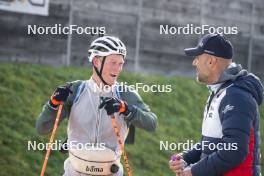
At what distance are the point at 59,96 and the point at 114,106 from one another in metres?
0.44

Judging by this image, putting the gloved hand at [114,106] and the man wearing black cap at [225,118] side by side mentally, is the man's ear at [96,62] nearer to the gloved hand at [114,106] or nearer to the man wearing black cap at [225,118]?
the gloved hand at [114,106]

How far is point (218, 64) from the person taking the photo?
4.74 meters

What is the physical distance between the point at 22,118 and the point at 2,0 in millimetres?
2310

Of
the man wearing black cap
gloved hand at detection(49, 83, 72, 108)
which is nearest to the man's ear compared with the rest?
gloved hand at detection(49, 83, 72, 108)

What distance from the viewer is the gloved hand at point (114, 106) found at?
4934 millimetres

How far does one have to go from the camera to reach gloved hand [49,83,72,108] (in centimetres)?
500

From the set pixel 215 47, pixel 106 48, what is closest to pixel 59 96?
pixel 106 48

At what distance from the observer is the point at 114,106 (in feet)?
16.2

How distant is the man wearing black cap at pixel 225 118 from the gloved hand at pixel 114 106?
556 mm

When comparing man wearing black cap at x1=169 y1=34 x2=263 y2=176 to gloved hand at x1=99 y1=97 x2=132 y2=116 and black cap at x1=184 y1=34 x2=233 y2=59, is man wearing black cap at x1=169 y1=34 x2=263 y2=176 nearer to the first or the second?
black cap at x1=184 y1=34 x2=233 y2=59

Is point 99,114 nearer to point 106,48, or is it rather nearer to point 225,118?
point 106,48

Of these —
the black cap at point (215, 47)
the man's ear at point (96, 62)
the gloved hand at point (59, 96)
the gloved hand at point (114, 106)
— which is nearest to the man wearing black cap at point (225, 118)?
the black cap at point (215, 47)

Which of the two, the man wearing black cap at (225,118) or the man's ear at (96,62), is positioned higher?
the man's ear at (96,62)

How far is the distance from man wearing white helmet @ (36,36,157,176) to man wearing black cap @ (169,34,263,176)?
557 millimetres
